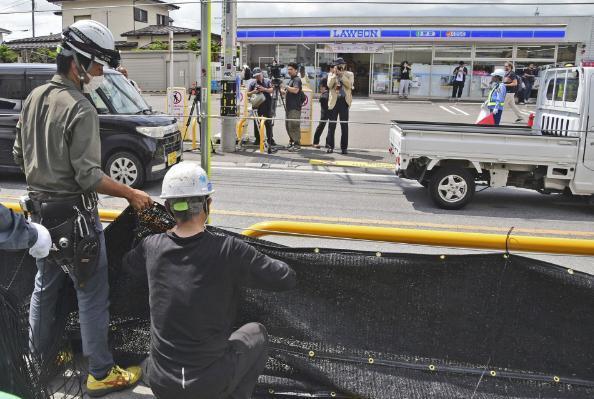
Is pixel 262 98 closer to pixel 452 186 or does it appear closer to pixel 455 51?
pixel 452 186

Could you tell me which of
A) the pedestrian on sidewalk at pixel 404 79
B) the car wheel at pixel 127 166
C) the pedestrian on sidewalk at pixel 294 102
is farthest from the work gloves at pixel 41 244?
the pedestrian on sidewalk at pixel 404 79

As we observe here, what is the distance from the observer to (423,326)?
3.24 metres

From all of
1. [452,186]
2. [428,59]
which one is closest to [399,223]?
[452,186]

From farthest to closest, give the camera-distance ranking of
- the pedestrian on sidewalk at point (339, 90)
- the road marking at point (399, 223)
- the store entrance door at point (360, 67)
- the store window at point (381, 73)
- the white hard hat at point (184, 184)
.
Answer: the store entrance door at point (360, 67), the store window at point (381, 73), the pedestrian on sidewalk at point (339, 90), the road marking at point (399, 223), the white hard hat at point (184, 184)

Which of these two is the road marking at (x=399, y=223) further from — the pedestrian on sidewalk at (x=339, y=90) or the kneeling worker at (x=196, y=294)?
the pedestrian on sidewalk at (x=339, y=90)

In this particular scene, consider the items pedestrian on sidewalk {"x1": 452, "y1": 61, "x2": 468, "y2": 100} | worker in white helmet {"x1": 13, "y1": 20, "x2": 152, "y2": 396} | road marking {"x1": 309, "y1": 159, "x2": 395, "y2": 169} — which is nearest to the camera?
worker in white helmet {"x1": 13, "y1": 20, "x2": 152, "y2": 396}

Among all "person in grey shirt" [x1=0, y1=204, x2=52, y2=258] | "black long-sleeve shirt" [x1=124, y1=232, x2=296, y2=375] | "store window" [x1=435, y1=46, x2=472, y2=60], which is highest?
"store window" [x1=435, y1=46, x2=472, y2=60]

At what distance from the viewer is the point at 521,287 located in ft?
10.2

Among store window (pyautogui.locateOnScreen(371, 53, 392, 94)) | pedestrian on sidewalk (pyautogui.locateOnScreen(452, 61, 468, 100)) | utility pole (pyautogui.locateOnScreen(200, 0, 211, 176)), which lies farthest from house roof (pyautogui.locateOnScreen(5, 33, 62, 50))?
utility pole (pyautogui.locateOnScreen(200, 0, 211, 176))

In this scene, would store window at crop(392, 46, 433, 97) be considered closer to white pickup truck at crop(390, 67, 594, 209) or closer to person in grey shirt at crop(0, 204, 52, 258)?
white pickup truck at crop(390, 67, 594, 209)

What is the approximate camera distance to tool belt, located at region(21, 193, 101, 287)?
9.65 feet

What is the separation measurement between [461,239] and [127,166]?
6.80 m

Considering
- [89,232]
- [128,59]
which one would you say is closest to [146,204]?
[89,232]

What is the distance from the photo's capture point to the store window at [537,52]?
98.8 ft
